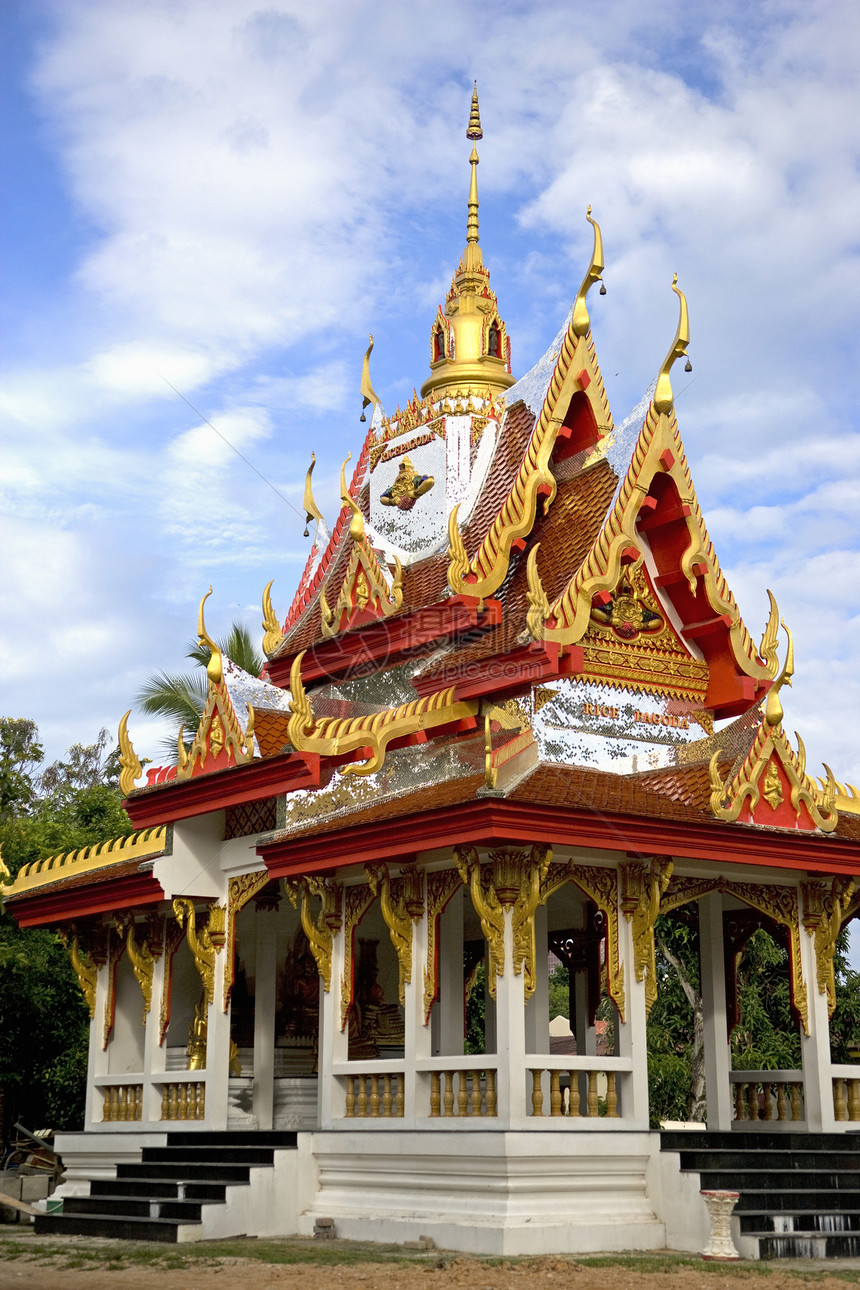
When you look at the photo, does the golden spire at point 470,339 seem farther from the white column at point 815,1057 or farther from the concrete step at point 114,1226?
the concrete step at point 114,1226

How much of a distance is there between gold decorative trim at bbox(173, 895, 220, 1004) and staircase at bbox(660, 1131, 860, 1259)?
4.77 metres

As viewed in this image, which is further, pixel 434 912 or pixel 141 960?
pixel 141 960

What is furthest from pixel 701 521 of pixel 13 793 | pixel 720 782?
pixel 13 793

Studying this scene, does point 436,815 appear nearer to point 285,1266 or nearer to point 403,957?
point 403,957

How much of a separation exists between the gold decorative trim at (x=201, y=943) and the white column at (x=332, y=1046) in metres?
1.84

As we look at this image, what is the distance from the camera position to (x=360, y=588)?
15.7 meters

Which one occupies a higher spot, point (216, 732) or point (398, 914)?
point (216, 732)

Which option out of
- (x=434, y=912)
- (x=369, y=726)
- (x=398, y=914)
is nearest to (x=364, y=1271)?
(x=434, y=912)

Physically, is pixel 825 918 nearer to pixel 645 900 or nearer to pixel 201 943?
pixel 645 900

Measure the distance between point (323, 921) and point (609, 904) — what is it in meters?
2.48

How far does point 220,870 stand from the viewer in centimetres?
1489

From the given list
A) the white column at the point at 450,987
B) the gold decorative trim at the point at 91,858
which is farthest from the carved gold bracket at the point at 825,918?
the gold decorative trim at the point at 91,858

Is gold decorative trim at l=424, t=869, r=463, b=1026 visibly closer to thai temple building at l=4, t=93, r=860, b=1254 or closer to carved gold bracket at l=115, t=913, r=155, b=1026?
thai temple building at l=4, t=93, r=860, b=1254

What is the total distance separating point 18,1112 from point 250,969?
8757mm
